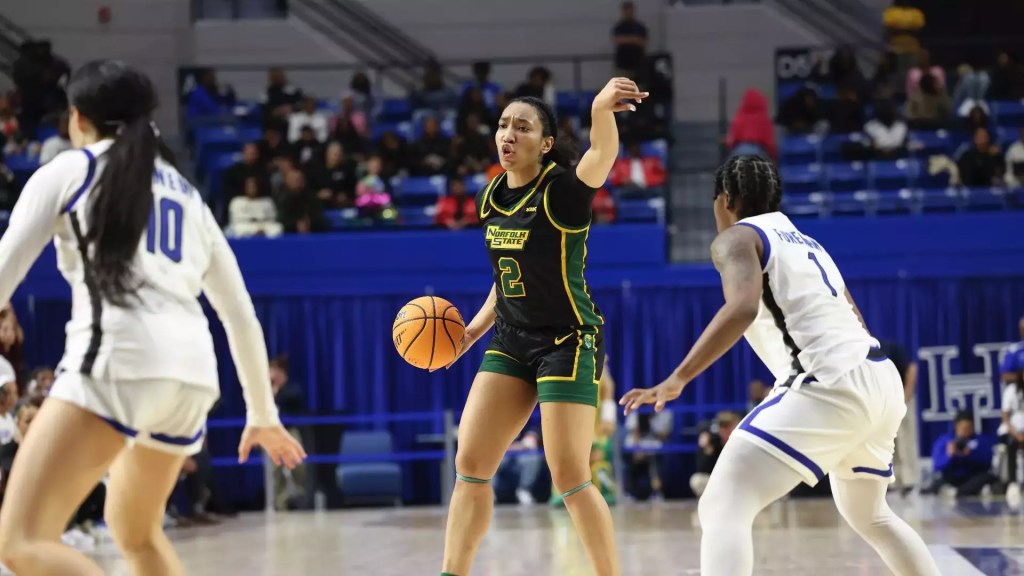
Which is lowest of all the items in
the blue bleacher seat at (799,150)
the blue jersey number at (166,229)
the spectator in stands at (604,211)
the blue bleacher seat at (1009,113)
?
the blue jersey number at (166,229)

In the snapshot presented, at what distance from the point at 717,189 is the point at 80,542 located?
6.95m

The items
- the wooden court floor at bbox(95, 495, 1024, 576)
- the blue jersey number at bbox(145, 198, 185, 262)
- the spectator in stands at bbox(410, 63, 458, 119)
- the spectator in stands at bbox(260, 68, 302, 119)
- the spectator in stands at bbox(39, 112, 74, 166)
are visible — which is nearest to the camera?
the blue jersey number at bbox(145, 198, 185, 262)

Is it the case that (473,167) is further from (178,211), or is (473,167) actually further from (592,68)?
(178,211)

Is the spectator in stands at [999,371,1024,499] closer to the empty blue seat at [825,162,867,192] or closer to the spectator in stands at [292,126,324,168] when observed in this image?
the empty blue seat at [825,162,867,192]

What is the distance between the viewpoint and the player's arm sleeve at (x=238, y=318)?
3.77 meters

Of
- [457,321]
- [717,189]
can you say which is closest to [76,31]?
[457,321]

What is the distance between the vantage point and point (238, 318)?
3.77 m

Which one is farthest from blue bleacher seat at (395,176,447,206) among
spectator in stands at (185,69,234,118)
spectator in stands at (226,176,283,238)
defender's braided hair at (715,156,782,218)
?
defender's braided hair at (715,156,782,218)

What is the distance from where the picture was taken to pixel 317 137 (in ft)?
54.6

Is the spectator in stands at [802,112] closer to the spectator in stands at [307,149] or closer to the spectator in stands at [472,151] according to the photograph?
the spectator in stands at [472,151]

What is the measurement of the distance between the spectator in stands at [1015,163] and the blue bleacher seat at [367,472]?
23.8 feet

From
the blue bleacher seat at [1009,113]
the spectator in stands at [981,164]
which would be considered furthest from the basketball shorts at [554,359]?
the blue bleacher seat at [1009,113]

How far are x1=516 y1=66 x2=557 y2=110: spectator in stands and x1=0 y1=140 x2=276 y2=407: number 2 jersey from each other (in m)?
13.3

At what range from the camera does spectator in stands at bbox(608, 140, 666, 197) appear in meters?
15.1
